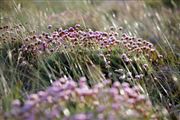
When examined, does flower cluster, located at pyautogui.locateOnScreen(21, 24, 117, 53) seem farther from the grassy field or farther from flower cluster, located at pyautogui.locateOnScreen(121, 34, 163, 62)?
flower cluster, located at pyautogui.locateOnScreen(121, 34, 163, 62)

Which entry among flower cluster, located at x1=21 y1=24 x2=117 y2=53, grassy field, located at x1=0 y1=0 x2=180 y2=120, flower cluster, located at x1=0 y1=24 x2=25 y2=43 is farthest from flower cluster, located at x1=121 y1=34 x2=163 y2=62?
flower cluster, located at x1=0 y1=24 x2=25 y2=43

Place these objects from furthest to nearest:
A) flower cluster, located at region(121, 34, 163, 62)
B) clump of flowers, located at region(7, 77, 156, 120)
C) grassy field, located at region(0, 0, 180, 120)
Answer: flower cluster, located at region(121, 34, 163, 62)
grassy field, located at region(0, 0, 180, 120)
clump of flowers, located at region(7, 77, 156, 120)

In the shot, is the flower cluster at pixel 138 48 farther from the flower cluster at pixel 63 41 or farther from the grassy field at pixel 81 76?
the flower cluster at pixel 63 41

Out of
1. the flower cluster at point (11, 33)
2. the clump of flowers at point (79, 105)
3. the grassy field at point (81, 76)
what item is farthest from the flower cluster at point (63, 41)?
the clump of flowers at point (79, 105)

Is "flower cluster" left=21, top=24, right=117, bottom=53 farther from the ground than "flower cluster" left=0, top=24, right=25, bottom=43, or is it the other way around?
"flower cluster" left=0, top=24, right=25, bottom=43

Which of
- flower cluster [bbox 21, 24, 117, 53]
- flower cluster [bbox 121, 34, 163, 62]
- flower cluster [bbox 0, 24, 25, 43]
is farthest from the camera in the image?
flower cluster [bbox 0, 24, 25, 43]

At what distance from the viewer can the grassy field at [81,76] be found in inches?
101

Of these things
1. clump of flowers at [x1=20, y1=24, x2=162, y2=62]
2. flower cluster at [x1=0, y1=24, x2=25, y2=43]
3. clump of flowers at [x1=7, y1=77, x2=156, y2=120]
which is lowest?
clump of flowers at [x1=7, y1=77, x2=156, y2=120]

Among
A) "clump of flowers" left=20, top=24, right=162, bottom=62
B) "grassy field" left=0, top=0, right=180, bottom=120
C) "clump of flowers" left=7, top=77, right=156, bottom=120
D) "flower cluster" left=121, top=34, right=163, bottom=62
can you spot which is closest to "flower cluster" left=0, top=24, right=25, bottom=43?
"grassy field" left=0, top=0, right=180, bottom=120

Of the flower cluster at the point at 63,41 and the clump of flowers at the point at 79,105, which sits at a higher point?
the flower cluster at the point at 63,41

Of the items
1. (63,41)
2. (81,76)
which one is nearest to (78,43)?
(63,41)

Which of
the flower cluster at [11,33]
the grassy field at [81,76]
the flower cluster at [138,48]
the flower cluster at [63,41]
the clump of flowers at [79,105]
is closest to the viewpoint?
the clump of flowers at [79,105]

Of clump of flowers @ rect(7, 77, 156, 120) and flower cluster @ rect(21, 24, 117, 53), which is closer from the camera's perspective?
clump of flowers @ rect(7, 77, 156, 120)

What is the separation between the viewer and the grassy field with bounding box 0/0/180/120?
2.55 meters
